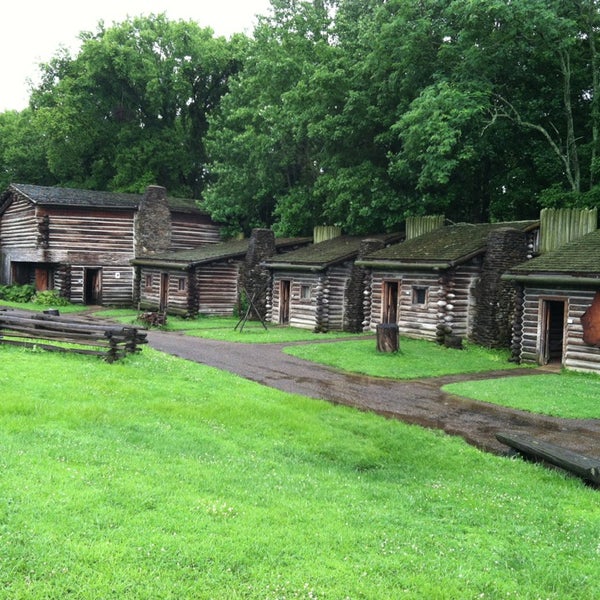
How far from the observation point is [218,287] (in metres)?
37.0

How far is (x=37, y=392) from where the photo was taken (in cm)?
1213

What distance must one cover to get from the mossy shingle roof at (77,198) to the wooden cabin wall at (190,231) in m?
0.70

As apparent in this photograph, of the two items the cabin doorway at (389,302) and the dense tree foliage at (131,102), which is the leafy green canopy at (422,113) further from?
the dense tree foliage at (131,102)

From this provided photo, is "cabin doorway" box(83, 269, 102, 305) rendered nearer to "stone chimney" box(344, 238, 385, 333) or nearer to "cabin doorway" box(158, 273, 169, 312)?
"cabin doorway" box(158, 273, 169, 312)

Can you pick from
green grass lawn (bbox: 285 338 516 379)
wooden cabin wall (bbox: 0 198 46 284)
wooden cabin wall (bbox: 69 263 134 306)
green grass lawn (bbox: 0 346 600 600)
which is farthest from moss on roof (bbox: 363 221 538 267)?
wooden cabin wall (bbox: 0 198 46 284)

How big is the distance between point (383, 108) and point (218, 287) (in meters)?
14.1

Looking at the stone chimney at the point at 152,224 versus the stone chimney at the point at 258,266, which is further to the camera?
the stone chimney at the point at 152,224

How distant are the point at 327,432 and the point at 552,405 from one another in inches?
262

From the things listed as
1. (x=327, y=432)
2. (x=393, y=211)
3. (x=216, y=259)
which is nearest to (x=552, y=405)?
(x=327, y=432)

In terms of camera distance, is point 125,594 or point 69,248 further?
point 69,248

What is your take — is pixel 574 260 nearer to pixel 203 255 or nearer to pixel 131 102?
pixel 203 255

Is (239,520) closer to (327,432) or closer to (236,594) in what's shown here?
(236,594)

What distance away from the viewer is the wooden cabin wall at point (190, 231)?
4412 cm

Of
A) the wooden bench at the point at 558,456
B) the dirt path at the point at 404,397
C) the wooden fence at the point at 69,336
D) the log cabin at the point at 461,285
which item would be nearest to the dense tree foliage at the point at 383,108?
the log cabin at the point at 461,285
